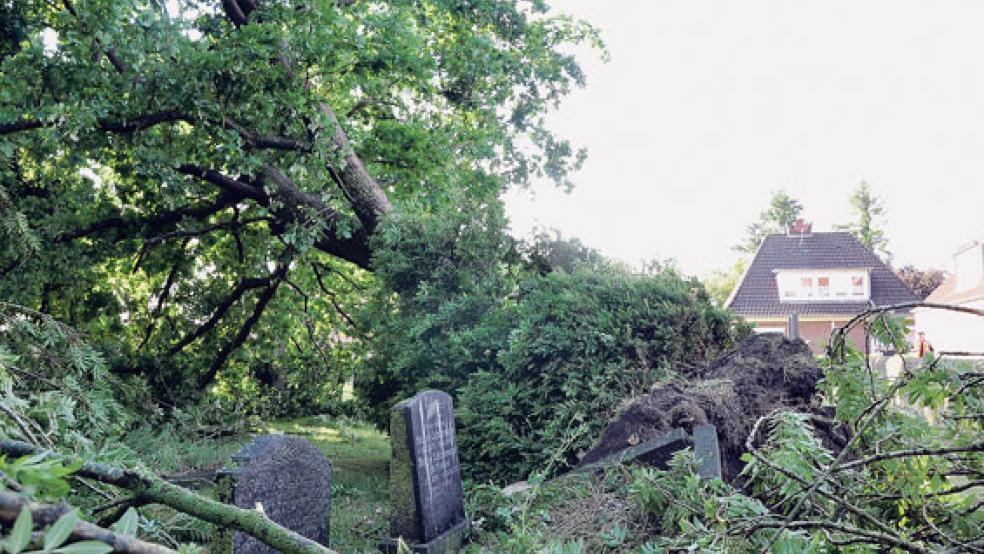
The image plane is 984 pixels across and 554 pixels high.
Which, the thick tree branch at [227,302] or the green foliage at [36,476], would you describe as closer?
the green foliage at [36,476]

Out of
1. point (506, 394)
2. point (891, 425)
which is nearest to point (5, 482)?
point (891, 425)

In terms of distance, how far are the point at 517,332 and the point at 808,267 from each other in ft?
121

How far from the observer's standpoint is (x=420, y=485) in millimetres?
6375

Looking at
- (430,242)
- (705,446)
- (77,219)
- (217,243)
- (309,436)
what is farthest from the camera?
(309,436)

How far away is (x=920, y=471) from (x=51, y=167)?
12.1 metres

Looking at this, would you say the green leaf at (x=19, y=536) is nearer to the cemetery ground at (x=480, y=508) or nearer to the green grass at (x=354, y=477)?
the cemetery ground at (x=480, y=508)

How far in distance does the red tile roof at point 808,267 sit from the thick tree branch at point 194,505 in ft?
135

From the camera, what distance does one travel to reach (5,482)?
0.70 meters

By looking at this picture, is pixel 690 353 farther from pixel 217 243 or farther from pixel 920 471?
pixel 217 243

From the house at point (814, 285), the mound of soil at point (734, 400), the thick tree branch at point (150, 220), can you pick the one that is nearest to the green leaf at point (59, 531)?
the mound of soil at point (734, 400)

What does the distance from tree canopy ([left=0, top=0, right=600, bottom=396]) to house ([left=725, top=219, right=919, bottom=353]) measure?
27414 millimetres

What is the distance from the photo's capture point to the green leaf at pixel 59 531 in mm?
540

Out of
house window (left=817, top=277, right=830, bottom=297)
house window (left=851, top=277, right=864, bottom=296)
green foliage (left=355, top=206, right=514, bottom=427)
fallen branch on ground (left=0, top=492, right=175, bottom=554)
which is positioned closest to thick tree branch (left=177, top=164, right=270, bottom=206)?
green foliage (left=355, top=206, right=514, bottom=427)

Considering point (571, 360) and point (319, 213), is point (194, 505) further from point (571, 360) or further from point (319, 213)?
point (319, 213)
